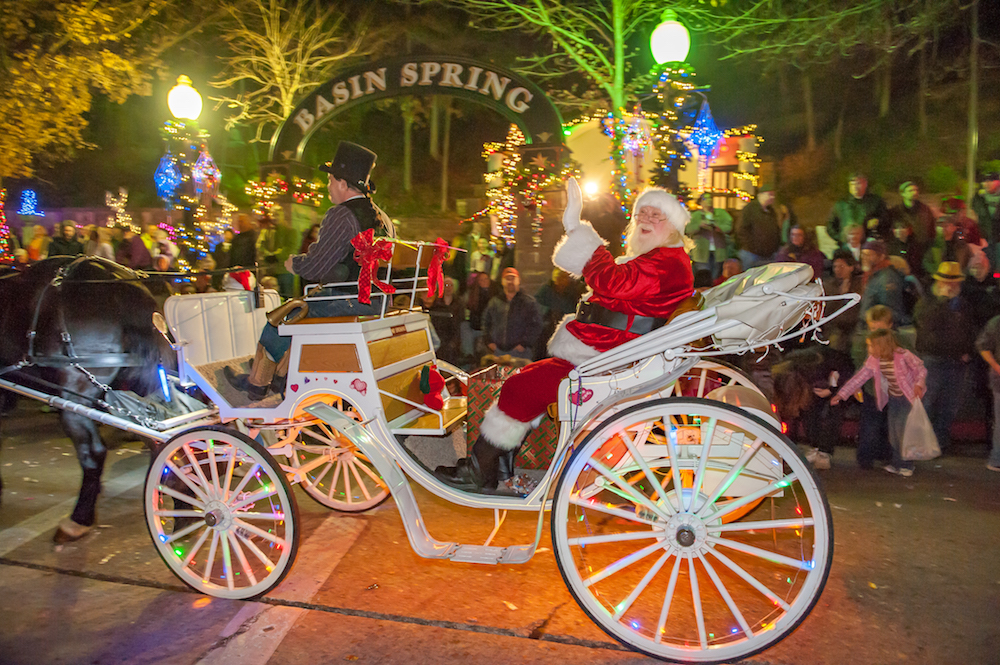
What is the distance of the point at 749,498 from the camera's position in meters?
2.81

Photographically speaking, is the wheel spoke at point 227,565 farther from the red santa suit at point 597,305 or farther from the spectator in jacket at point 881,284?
the spectator in jacket at point 881,284

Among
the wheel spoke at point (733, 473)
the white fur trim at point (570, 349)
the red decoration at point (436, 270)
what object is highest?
the red decoration at point (436, 270)

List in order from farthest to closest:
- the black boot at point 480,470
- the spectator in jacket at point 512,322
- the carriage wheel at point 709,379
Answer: the spectator in jacket at point 512,322 → the carriage wheel at point 709,379 → the black boot at point 480,470

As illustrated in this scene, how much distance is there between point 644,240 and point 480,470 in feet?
4.75

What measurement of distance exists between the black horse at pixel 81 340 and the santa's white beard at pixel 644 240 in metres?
2.99

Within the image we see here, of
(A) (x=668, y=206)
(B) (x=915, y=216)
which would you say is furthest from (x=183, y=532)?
(B) (x=915, y=216)

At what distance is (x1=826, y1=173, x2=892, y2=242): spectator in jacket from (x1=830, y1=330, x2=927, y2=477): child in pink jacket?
2442mm

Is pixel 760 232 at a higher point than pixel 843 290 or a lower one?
higher

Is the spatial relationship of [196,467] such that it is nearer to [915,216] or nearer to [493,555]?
[493,555]

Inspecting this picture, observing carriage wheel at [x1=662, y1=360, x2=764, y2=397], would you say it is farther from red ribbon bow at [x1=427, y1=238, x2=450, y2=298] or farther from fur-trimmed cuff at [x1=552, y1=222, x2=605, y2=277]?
red ribbon bow at [x1=427, y1=238, x2=450, y2=298]

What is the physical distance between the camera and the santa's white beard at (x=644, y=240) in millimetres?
3500

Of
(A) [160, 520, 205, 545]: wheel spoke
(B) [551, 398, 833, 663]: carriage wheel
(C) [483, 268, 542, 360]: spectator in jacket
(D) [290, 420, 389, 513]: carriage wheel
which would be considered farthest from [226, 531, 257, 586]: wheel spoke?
(C) [483, 268, 542, 360]: spectator in jacket

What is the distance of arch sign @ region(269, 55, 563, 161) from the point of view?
8.39 m

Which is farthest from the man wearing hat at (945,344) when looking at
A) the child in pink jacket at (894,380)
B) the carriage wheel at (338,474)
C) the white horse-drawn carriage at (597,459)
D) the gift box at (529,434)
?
the carriage wheel at (338,474)
